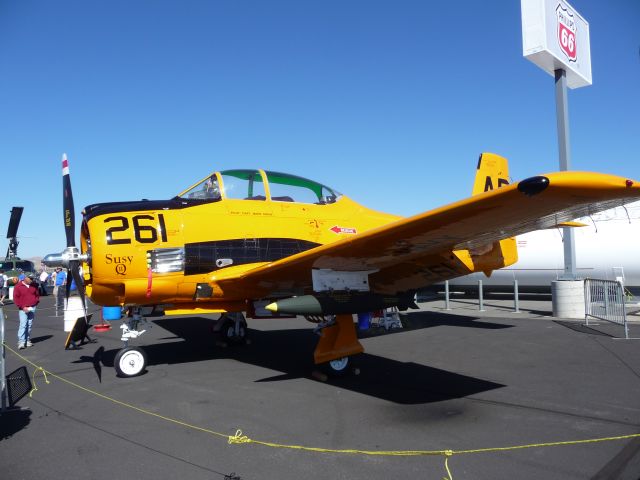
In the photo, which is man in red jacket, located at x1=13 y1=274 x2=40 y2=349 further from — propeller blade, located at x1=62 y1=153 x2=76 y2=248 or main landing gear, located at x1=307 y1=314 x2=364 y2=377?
main landing gear, located at x1=307 y1=314 x2=364 y2=377

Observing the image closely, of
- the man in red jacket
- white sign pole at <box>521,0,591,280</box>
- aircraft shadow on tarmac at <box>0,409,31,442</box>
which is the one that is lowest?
aircraft shadow on tarmac at <box>0,409,31,442</box>

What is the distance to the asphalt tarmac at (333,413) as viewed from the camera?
12.9 ft

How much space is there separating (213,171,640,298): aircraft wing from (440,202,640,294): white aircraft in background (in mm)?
11067

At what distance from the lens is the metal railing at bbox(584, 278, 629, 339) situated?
35.9 ft

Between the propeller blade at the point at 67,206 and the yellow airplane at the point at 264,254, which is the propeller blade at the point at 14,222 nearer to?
the propeller blade at the point at 67,206

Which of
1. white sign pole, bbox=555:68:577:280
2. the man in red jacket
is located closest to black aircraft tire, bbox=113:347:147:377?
the man in red jacket

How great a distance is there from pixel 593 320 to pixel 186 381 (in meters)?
11.6

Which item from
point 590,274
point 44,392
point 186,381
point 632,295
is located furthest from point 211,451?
point 632,295

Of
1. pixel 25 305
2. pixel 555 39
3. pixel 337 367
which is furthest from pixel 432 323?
pixel 25 305

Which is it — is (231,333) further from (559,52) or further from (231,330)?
(559,52)

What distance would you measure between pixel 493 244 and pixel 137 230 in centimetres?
564

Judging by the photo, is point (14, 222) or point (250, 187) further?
point (14, 222)

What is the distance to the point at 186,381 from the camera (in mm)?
7031

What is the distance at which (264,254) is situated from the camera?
24.3 ft
